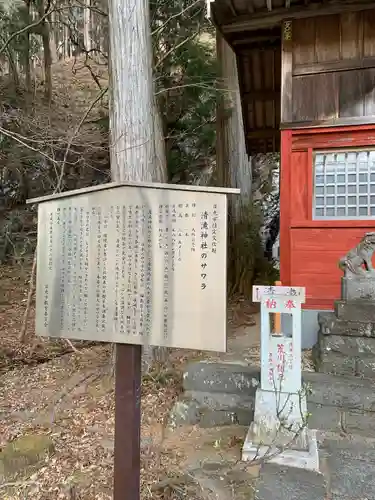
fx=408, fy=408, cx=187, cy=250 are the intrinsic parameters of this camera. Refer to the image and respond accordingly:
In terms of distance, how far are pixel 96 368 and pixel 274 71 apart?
6.18 metres

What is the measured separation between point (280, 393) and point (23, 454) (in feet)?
7.47

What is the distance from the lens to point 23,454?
3.40 metres

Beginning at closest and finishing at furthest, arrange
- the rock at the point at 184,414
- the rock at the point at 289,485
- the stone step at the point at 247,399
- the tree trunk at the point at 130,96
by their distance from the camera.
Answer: the rock at the point at 289,485
the stone step at the point at 247,399
the rock at the point at 184,414
the tree trunk at the point at 130,96

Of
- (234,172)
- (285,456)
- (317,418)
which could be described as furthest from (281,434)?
(234,172)

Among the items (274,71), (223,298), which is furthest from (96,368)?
(274,71)

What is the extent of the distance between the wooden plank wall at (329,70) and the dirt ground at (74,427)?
377cm

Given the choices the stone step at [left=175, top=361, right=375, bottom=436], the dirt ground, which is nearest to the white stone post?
the dirt ground

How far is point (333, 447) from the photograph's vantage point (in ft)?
12.1

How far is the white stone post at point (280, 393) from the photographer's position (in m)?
3.37

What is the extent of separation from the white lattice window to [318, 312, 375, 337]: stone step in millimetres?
1747

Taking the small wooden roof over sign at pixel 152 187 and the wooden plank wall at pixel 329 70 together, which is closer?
the small wooden roof over sign at pixel 152 187

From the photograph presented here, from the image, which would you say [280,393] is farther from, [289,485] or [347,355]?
[347,355]

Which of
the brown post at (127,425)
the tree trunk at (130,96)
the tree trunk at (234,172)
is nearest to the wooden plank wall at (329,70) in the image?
the tree trunk at (130,96)

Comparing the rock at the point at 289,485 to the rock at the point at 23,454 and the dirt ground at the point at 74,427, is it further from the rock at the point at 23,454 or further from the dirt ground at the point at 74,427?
the rock at the point at 23,454
